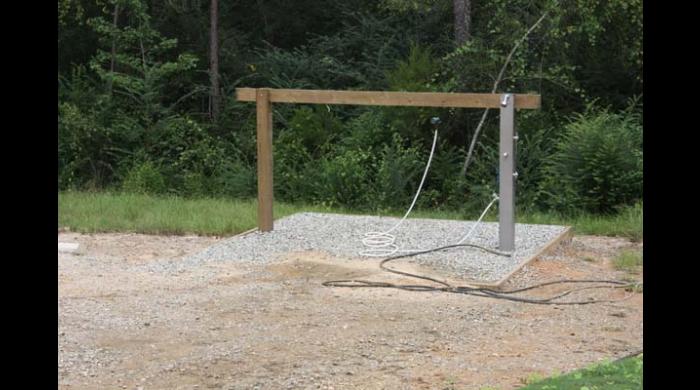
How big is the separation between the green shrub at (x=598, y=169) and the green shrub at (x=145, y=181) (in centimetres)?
539

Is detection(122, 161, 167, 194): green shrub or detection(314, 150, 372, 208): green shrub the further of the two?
detection(122, 161, 167, 194): green shrub

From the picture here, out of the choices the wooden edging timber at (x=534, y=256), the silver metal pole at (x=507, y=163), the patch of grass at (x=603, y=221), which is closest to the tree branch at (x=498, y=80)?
the patch of grass at (x=603, y=221)

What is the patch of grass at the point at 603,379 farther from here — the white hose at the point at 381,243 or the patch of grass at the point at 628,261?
the white hose at the point at 381,243

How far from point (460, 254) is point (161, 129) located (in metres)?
8.24

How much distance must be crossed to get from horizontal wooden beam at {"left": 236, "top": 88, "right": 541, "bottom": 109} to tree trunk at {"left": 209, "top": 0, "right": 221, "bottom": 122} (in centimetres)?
721

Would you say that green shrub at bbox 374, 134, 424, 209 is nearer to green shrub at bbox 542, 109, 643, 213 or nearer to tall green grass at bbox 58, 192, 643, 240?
tall green grass at bbox 58, 192, 643, 240

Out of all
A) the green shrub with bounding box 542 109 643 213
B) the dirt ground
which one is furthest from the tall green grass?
the dirt ground

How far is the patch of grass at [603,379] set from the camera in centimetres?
409

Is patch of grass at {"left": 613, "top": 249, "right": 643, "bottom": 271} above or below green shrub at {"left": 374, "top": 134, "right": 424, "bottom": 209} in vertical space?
below

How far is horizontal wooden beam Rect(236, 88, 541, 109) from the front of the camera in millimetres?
8273

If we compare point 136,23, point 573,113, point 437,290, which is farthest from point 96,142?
point 437,290

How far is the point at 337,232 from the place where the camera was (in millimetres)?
9570

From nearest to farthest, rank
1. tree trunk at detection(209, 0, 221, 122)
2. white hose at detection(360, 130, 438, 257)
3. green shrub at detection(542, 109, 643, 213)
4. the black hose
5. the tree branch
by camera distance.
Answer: the black hose
white hose at detection(360, 130, 438, 257)
green shrub at detection(542, 109, 643, 213)
the tree branch
tree trunk at detection(209, 0, 221, 122)
